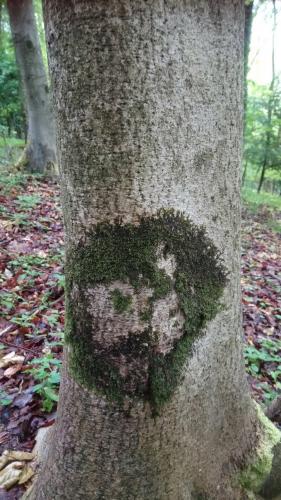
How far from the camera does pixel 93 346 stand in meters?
1.15

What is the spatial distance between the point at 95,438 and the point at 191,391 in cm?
36

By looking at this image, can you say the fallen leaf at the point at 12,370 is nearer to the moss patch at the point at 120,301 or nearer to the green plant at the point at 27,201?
the moss patch at the point at 120,301

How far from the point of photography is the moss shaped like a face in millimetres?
1083

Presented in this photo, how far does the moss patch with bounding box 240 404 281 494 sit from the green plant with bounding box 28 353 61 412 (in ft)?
3.59

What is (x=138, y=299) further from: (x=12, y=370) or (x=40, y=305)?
(x=40, y=305)

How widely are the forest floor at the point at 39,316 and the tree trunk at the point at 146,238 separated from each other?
80 cm

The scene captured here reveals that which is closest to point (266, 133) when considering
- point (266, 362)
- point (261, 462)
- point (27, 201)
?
point (27, 201)

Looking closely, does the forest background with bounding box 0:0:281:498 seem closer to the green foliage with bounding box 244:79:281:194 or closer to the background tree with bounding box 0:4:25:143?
Answer: the green foliage with bounding box 244:79:281:194

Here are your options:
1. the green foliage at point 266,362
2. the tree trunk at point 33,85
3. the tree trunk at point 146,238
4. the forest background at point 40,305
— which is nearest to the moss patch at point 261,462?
the tree trunk at point 146,238

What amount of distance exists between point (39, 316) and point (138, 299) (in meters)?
2.19

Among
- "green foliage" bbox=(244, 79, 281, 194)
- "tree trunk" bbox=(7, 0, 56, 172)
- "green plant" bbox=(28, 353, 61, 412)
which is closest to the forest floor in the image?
"green plant" bbox=(28, 353, 61, 412)

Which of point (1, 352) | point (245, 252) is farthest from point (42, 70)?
point (1, 352)

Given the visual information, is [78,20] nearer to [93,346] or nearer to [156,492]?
[93,346]

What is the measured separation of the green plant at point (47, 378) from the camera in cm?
213
